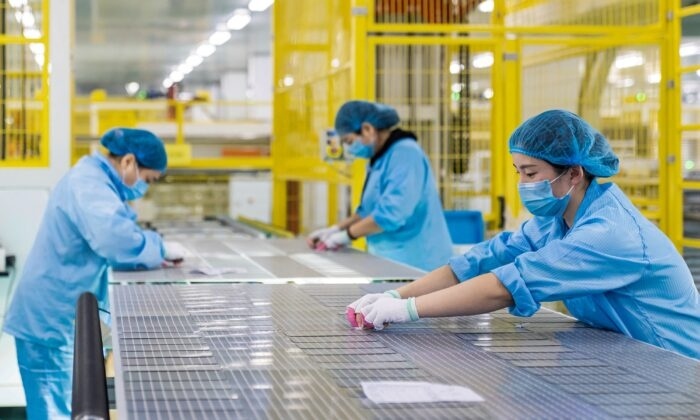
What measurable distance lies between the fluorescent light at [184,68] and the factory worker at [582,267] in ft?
71.0

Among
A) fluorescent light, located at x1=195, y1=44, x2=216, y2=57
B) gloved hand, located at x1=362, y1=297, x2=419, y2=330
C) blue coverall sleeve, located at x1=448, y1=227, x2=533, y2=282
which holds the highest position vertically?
fluorescent light, located at x1=195, y1=44, x2=216, y2=57

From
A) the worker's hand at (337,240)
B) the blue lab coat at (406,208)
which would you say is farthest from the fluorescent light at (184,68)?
the worker's hand at (337,240)

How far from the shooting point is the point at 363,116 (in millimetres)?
4656

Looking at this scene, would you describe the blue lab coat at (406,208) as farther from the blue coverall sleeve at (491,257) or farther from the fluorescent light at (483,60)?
the blue coverall sleeve at (491,257)

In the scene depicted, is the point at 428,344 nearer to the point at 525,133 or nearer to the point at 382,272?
the point at 525,133

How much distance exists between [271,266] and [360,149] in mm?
1107

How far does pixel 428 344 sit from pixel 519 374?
1.17ft

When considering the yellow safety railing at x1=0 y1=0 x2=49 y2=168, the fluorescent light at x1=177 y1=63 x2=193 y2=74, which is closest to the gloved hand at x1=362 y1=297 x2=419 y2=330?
the yellow safety railing at x1=0 y1=0 x2=49 y2=168

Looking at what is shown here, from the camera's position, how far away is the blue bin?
5648 millimetres

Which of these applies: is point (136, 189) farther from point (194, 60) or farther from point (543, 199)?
point (194, 60)

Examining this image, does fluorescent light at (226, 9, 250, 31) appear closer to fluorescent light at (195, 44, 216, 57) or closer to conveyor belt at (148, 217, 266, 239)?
fluorescent light at (195, 44, 216, 57)

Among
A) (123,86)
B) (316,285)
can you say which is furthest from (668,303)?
(123,86)

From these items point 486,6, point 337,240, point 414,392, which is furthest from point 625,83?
point 414,392

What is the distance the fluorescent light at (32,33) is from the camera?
5.83 meters
